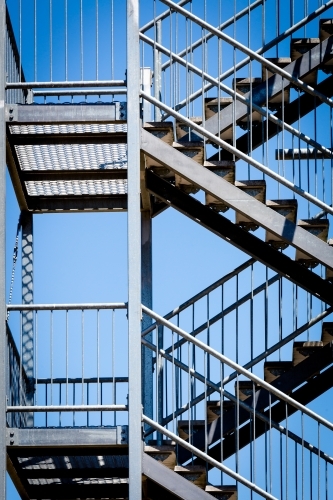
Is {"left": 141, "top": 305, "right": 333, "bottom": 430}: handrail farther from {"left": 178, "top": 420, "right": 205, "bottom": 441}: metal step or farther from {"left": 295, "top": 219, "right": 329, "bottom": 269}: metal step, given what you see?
{"left": 295, "top": 219, "right": 329, "bottom": 269}: metal step

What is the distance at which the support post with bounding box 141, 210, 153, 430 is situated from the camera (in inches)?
583

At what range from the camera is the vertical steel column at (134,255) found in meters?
12.4

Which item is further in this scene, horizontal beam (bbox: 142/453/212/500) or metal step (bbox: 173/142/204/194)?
metal step (bbox: 173/142/204/194)

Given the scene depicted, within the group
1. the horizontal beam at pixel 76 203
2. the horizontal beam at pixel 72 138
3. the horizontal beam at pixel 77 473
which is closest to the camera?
the horizontal beam at pixel 72 138

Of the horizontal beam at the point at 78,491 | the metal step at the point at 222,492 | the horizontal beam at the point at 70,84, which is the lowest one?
the horizontal beam at the point at 78,491

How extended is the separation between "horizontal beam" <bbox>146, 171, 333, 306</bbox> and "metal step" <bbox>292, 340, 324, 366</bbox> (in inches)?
20.4

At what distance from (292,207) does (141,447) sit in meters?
2.89

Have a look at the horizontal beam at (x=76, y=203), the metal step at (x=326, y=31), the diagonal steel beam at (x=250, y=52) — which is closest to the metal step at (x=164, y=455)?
the horizontal beam at (x=76, y=203)

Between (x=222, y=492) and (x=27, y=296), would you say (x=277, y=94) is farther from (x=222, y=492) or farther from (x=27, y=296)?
(x=222, y=492)

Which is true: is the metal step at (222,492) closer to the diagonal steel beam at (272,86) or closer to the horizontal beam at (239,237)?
the horizontal beam at (239,237)

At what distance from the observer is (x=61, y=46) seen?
23000 millimetres

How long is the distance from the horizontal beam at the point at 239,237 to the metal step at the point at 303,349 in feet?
1.70

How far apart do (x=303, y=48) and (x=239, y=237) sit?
89.6 inches

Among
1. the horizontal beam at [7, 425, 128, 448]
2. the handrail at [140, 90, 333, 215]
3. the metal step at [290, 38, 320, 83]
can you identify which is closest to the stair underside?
the horizontal beam at [7, 425, 128, 448]
